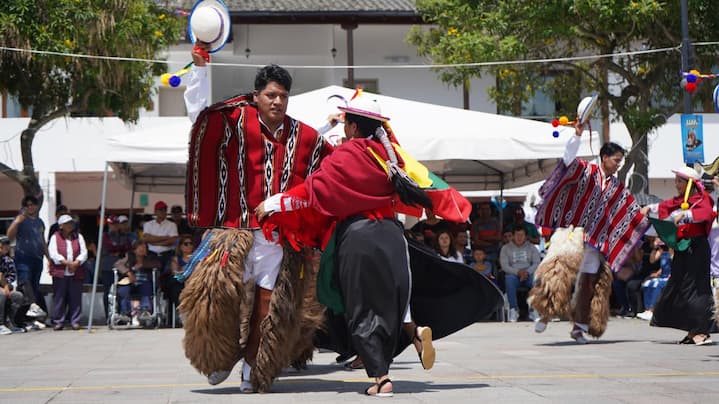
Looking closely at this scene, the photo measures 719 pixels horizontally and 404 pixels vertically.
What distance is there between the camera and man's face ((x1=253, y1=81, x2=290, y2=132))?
7004mm

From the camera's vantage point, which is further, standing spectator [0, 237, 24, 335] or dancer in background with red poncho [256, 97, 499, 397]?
standing spectator [0, 237, 24, 335]

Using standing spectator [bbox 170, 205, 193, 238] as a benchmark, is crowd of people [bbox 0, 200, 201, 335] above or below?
below

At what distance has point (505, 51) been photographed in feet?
67.4

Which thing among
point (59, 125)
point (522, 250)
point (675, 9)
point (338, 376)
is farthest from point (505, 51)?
point (59, 125)

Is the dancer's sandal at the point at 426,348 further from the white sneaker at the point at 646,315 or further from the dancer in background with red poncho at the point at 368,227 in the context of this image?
the white sneaker at the point at 646,315

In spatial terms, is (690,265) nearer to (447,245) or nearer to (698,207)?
(698,207)

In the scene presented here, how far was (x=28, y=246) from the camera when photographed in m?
14.8

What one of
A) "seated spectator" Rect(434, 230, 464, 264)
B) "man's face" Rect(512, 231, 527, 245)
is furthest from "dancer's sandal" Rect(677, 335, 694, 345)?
"man's face" Rect(512, 231, 527, 245)

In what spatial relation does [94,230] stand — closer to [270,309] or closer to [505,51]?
[505,51]

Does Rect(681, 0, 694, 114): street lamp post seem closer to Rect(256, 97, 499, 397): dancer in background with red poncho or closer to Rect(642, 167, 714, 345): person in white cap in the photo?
Rect(642, 167, 714, 345): person in white cap

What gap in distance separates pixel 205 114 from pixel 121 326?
8.33 metres

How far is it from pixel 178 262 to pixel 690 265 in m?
6.90

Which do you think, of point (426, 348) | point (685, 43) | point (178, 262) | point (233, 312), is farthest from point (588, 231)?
point (685, 43)

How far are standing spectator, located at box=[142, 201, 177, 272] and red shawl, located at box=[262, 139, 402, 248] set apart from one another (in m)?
8.57
